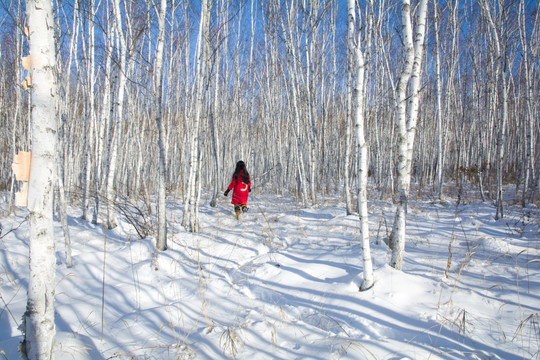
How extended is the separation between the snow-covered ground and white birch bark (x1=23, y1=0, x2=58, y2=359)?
0.38m

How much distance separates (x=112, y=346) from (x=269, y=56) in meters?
11.3

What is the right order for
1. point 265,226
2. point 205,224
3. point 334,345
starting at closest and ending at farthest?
point 334,345, point 265,226, point 205,224

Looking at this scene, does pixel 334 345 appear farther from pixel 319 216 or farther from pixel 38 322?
pixel 319 216

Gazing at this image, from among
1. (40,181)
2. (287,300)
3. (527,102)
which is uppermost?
(527,102)

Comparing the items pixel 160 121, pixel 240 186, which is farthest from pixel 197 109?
pixel 240 186

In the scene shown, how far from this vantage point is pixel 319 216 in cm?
649

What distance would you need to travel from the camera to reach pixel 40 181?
147cm

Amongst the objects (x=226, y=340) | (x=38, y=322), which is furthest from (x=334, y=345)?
(x=38, y=322)

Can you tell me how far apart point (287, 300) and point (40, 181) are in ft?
7.23

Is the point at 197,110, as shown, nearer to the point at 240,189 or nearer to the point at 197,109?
the point at 197,109

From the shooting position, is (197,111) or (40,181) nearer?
(40,181)

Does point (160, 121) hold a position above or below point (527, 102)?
below

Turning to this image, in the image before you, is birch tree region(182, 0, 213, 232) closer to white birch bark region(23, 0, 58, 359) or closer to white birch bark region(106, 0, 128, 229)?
white birch bark region(106, 0, 128, 229)

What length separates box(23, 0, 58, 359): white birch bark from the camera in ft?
4.80
